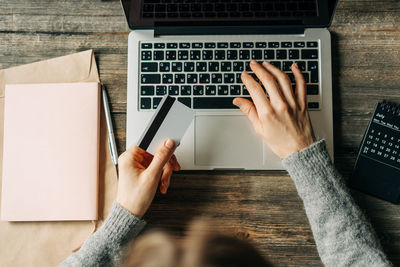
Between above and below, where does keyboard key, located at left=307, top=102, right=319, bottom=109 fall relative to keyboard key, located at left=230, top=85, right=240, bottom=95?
below

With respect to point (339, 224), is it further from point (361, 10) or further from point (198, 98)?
point (361, 10)

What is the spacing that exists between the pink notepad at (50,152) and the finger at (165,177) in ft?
0.46

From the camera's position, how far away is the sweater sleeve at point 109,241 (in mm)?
642

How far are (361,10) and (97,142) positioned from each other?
0.65m

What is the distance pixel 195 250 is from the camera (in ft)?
2.18

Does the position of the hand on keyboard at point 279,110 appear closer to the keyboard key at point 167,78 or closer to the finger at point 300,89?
the finger at point 300,89

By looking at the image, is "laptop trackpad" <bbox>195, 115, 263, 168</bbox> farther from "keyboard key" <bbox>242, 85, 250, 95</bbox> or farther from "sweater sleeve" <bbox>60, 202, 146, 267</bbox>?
"sweater sleeve" <bbox>60, 202, 146, 267</bbox>

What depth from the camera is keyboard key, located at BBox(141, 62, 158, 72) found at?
73 centimetres

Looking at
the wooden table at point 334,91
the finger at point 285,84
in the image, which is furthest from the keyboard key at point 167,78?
the finger at point 285,84

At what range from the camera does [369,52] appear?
760 mm

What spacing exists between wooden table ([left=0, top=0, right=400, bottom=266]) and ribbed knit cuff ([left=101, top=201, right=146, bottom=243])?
0.08 m

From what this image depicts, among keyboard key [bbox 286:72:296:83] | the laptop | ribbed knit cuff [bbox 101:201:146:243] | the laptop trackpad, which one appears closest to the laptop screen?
the laptop

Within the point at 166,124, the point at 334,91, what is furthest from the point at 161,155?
the point at 334,91

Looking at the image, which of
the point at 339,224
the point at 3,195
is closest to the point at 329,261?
the point at 339,224
